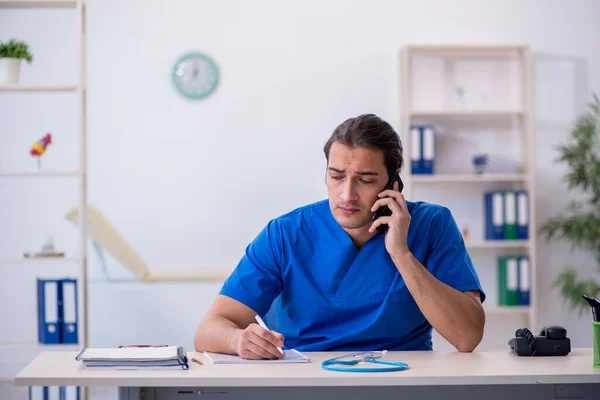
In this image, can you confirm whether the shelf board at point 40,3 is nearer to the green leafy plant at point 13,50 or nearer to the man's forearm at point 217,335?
the green leafy plant at point 13,50

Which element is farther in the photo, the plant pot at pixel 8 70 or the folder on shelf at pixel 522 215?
the folder on shelf at pixel 522 215

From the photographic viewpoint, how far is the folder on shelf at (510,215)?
4.64 m

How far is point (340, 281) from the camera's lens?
2.14m

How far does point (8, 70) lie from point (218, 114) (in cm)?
150

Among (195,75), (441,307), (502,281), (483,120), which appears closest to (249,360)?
(441,307)

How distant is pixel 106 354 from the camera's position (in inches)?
67.8

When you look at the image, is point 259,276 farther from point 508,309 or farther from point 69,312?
point 508,309

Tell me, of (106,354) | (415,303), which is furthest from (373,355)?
(106,354)

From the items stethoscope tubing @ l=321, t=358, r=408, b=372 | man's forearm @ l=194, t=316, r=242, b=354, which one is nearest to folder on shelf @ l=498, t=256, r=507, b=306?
man's forearm @ l=194, t=316, r=242, b=354

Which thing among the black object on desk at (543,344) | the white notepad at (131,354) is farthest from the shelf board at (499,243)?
the white notepad at (131,354)

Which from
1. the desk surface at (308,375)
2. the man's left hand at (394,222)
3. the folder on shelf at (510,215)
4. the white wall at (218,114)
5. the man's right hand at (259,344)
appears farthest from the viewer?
the white wall at (218,114)

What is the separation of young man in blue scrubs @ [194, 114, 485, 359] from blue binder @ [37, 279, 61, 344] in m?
1.71

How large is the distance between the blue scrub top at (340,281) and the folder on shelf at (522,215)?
2538 mm

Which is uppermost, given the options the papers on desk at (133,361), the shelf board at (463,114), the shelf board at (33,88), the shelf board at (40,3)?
the shelf board at (40,3)
